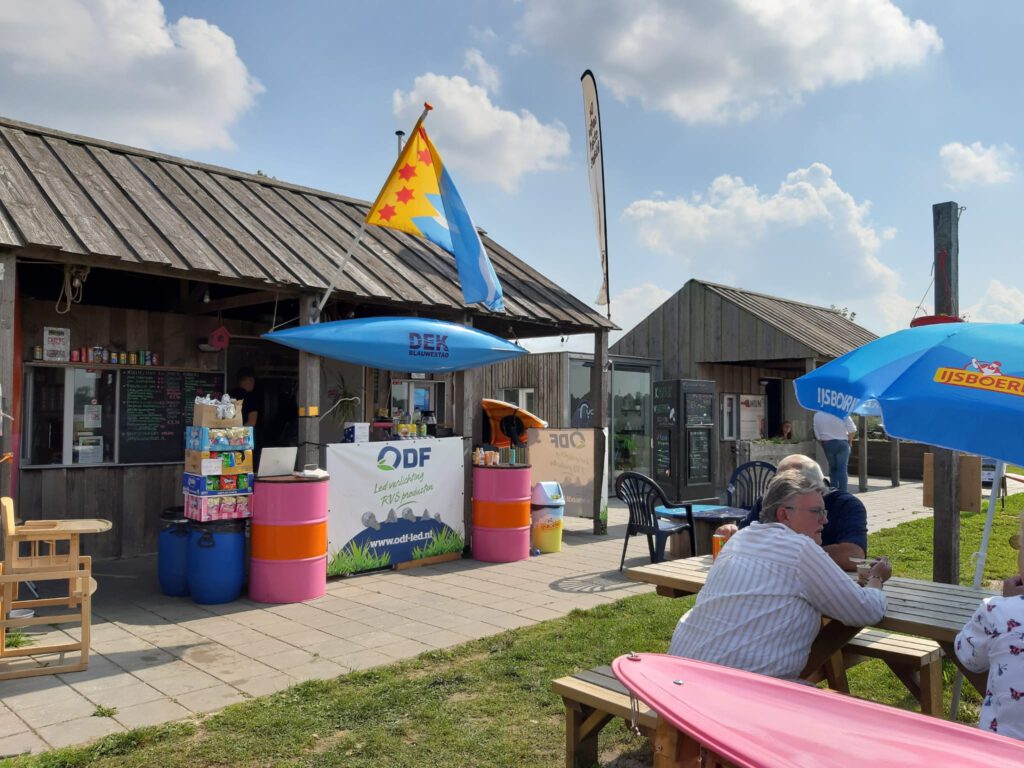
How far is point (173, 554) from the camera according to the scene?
6363 mm

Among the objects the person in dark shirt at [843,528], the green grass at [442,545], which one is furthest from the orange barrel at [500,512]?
the person in dark shirt at [843,528]

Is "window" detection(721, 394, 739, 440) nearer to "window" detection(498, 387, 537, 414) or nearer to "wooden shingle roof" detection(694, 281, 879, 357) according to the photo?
"wooden shingle roof" detection(694, 281, 879, 357)

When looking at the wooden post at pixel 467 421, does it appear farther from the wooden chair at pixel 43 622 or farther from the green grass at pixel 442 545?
the wooden chair at pixel 43 622

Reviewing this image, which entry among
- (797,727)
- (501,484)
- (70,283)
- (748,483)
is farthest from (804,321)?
(797,727)

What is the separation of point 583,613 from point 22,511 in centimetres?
549

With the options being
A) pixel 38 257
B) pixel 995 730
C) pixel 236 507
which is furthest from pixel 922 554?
pixel 38 257

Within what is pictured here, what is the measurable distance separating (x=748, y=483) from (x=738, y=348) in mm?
7359

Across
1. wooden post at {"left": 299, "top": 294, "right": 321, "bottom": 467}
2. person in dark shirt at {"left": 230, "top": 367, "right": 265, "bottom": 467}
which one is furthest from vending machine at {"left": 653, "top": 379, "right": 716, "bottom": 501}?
wooden post at {"left": 299, "top": 294, "right": 321, "bottom": 467}

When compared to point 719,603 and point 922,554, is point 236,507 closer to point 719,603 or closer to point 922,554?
point 719,603

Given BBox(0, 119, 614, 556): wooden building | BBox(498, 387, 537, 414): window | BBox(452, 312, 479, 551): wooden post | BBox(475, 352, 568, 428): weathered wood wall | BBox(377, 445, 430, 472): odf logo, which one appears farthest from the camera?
BBox(498, 387, 537, 414): window

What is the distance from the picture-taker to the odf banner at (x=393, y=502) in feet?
23.5

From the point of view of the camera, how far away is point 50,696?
13.9 feet

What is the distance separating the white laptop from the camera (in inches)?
255

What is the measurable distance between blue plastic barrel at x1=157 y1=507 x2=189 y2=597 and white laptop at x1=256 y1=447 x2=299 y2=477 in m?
Answer: 0.73
